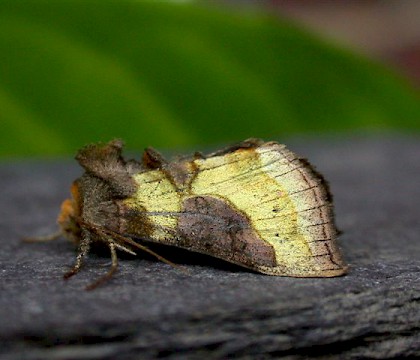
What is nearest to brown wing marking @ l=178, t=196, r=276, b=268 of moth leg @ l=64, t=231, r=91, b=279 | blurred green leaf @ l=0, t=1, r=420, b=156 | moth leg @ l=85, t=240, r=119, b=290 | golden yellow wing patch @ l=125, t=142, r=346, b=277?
golden yellow wing patch @ l=125, t=142, r=346, b=277

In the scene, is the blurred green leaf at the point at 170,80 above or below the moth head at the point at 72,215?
above

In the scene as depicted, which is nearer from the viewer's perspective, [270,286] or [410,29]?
[270,286]

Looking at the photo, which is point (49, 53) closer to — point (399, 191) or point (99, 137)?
point (99, 137)

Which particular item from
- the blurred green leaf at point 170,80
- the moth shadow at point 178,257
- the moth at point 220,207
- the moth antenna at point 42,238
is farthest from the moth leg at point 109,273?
the blurred green leaf at point 170,80

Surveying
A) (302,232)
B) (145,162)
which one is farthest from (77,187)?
(302,232)

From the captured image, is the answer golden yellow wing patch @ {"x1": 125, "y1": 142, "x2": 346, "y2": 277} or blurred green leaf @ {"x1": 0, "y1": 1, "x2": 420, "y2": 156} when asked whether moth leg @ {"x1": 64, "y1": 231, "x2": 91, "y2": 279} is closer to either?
golden yellow wing patch @ {"x1": 125, "y1": 142, "x2": 346, "y2": 277}

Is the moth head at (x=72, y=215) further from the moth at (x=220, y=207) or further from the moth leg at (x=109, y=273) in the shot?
the moth leg at (x=109, y=273)
